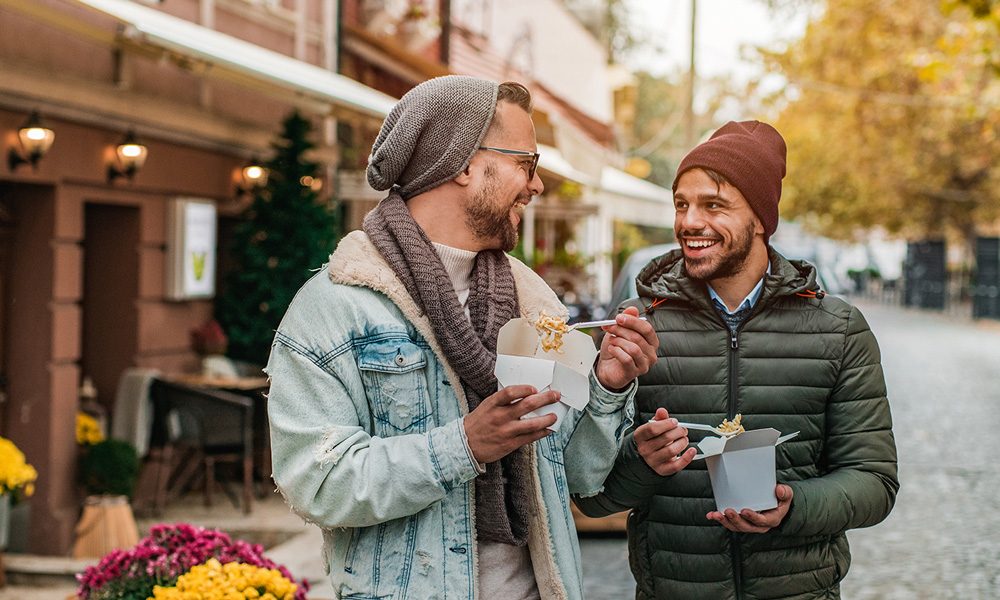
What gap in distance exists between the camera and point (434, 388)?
265cm

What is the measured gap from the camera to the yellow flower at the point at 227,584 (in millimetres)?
4227

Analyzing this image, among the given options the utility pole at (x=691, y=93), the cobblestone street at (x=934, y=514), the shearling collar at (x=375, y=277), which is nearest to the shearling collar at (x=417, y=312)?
the shearling collar at (x=375, y=277)

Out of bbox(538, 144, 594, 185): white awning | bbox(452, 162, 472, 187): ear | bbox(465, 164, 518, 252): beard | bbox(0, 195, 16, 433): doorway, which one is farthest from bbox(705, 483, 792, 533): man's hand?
bbox(538, 144, 594, 185): white awning

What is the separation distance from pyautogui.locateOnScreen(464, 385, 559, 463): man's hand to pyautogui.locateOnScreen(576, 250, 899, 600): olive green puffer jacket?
79cm

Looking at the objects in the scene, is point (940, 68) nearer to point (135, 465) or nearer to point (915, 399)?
point (915, 399)

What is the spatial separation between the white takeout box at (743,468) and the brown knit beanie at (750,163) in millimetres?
619

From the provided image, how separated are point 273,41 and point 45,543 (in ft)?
17.0

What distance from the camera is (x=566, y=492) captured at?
283 centimetres

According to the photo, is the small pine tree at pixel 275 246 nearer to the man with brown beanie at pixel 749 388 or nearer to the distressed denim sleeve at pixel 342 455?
the man with brown beanie at pixel 749 388

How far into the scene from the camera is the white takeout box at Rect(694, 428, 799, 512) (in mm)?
2904

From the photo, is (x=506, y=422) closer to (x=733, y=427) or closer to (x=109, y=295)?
(x=733, y=427)

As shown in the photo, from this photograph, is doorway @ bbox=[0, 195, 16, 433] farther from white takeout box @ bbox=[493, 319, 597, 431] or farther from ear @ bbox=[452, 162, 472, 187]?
white takeout box @ bbox=[493, 319, 597, 431]

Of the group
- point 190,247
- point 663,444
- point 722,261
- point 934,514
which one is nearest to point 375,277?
point 663,444

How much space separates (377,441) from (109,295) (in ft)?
25.6
